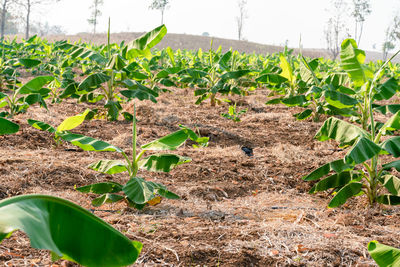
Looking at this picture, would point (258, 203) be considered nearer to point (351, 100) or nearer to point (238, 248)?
point (238, 248)

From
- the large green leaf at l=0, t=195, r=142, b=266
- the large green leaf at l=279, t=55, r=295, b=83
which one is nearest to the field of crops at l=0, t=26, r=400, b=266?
the large green leaf at l=0, t=195, r=142, b=266

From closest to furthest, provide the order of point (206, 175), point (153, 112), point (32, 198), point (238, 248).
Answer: point (32, 198)
point (238, 248)
point (206, 175)
point (153, 112)

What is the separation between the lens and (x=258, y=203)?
12.2 ft

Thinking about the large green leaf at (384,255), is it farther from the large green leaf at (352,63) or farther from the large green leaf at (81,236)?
the large green leaf at (352,63)

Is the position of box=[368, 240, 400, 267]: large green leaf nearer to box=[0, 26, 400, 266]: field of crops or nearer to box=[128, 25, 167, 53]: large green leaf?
box=[0, 26, 400, 266]: field of crops

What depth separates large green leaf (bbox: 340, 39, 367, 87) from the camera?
12.3 feet

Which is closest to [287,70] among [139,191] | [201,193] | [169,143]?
[201,193]

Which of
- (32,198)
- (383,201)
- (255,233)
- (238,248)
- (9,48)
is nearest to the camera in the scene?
(32,198)

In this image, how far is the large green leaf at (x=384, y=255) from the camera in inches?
64.6

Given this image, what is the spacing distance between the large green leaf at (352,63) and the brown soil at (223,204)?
117 cm

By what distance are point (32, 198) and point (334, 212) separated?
2.78 meters

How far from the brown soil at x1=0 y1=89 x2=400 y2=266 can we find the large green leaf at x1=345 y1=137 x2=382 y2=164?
1.85ft

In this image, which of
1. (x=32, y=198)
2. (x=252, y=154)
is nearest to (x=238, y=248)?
(x=32, y=198)

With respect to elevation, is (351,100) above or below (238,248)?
above
